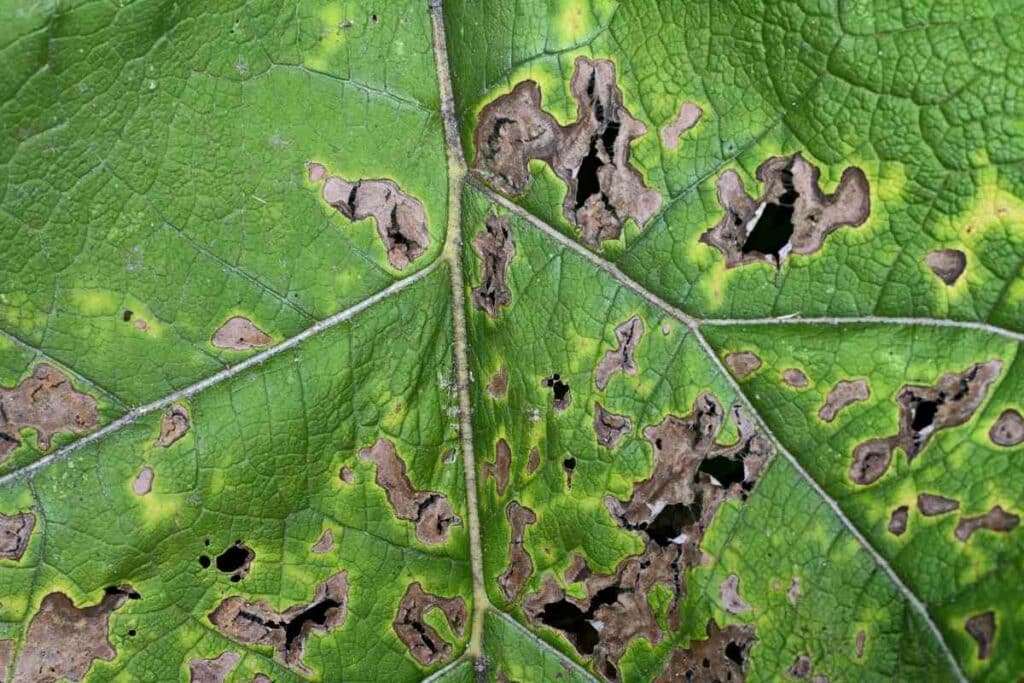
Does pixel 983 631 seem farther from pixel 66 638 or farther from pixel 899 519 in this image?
pixel 66 638

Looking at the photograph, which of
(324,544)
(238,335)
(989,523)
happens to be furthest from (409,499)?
(989,523)

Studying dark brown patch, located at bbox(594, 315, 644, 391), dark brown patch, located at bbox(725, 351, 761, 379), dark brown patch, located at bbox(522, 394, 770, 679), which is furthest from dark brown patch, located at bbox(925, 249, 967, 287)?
dark brown patch, located at bbox(594, 315, 644, 391)

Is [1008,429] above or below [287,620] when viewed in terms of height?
above

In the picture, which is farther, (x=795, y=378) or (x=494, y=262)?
(x=494, y=262)

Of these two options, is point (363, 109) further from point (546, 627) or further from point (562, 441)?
point (546, 627)

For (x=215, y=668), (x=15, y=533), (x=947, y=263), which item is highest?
(x=947, y=263)

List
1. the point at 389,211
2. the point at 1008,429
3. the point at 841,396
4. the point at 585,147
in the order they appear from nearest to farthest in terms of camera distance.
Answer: the point at 1008,429 < the point at 841,396 < the point at 585,147 < the point at 389,211

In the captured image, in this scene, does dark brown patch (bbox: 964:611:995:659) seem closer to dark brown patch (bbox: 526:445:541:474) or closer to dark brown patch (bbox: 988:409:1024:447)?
dark brown patch (bbox: 988:409:1024:447)

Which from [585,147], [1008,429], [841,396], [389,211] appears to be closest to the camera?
[1008,429]
